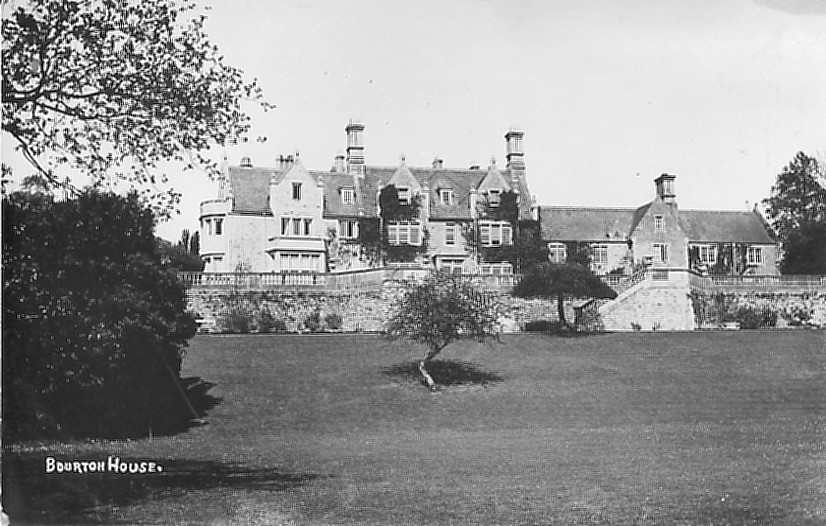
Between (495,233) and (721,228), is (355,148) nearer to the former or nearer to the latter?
(495,233)

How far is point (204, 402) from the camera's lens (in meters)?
15.6

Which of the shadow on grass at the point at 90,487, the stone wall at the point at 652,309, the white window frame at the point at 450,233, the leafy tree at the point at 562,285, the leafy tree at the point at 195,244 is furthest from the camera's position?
the white window frame at the point at 450,233

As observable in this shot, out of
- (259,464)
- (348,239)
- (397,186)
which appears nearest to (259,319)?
(348,239)

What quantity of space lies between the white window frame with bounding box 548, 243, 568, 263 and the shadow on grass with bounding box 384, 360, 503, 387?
11.5m

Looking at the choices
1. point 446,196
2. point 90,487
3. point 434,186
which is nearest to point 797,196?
point 446,196

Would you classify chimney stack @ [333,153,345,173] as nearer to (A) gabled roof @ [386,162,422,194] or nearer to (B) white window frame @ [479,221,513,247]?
(A) gabled roof @ [386,162,422,194]

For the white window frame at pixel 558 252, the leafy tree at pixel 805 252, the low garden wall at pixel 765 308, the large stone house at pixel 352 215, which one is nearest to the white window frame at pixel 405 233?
the large stone house at pixel 352 215

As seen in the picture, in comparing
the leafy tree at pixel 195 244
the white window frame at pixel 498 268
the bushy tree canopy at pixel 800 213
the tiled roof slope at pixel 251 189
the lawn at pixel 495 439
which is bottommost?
the lawn at pixel 495 439

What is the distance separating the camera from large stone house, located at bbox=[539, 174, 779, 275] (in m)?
30.0

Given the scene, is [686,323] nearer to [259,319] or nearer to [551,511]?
[259,319]

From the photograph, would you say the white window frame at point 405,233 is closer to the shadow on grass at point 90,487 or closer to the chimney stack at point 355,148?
the chimney stack at point 355,148

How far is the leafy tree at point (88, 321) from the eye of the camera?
965cm

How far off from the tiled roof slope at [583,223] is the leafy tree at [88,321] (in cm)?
1770

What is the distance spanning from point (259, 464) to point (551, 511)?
4.01 metres
